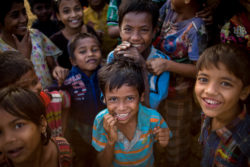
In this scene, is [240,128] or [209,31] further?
[209,31]

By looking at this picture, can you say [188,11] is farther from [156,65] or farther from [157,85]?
[157,85]

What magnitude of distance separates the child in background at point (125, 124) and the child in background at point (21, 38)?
104 cm

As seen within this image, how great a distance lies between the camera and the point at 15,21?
7.46 ft

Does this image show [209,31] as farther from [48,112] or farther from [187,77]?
[48,112]

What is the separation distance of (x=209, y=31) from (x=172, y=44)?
38 centimetres

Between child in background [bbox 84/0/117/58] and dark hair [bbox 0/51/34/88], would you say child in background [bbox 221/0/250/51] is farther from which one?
child in background [bbox 84/0/117/58]

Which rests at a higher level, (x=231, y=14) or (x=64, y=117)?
(x=231, y=14)

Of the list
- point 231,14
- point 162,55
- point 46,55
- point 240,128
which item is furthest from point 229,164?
point 46,55

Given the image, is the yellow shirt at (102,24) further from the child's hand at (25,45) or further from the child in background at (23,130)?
the child in background at (23,130)

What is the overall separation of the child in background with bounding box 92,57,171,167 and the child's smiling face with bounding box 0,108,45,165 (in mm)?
564

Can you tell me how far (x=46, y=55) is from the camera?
2.71m

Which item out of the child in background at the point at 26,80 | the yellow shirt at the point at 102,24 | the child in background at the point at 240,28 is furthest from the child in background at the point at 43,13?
the child in background at the point at 240,28

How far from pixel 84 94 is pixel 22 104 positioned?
3.30 feet

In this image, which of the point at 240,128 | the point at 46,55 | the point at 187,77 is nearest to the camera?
the point at 240,128
